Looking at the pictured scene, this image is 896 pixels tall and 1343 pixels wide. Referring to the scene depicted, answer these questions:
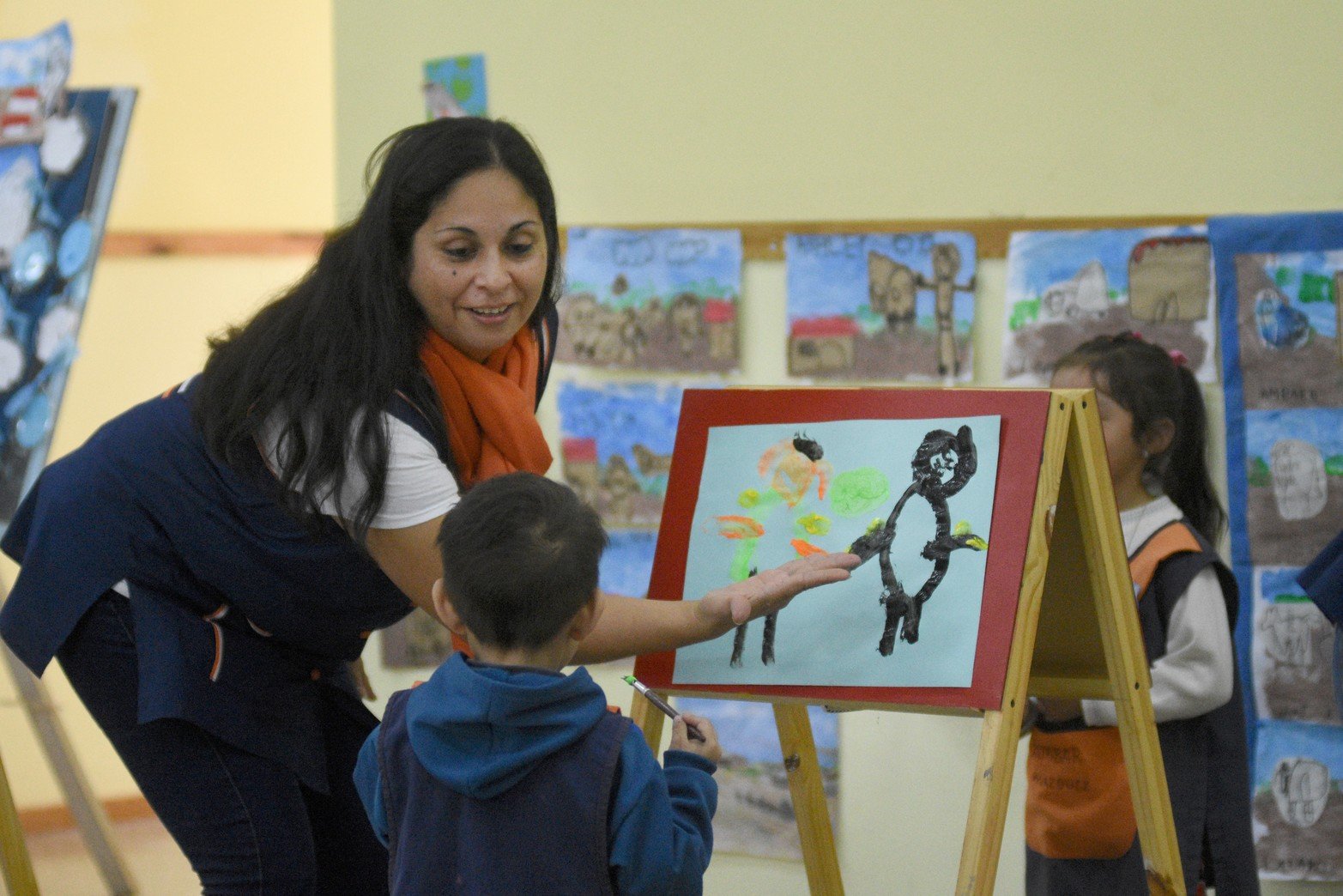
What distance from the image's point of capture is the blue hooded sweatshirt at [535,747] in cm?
123

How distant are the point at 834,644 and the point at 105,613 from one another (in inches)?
35.5

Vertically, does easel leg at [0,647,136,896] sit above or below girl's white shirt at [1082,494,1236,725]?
below

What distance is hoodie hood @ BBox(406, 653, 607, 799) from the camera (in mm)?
1225

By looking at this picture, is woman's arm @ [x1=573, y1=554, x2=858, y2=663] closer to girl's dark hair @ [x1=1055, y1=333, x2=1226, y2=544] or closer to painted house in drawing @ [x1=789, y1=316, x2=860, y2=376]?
girl's dark hair @ [x1=1055, y1=333, x2=1226, y2=544]

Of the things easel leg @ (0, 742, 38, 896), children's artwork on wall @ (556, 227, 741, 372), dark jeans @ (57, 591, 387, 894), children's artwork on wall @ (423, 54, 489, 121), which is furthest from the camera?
children's artwork on wall @ (423, 54, 489, 121)

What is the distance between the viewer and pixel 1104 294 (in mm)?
2602

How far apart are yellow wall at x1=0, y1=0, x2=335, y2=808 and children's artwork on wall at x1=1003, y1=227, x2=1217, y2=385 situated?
2370 millimetres

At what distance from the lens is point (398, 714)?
1318mm

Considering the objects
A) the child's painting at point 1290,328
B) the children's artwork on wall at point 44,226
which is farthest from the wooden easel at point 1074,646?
the children's artwork on wall at point 44,226

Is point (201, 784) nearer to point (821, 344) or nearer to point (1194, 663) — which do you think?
point (1194, 663)

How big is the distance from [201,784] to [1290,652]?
6.23 feet

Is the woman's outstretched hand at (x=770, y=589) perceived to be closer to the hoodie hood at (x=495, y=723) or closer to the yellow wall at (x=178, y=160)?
the hoodie hood at (x=495, y=723)

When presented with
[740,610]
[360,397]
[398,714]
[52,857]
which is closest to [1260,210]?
[740,610]

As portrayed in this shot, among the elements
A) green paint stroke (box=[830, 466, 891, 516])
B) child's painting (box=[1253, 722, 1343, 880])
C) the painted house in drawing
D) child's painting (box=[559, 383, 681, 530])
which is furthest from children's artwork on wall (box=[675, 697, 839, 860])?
green paint stroke (box=[830, 466, 891, 516])
